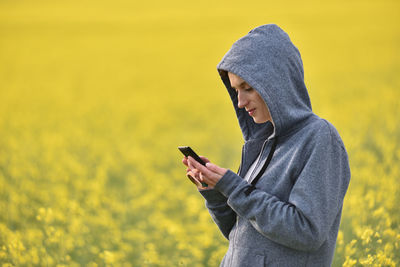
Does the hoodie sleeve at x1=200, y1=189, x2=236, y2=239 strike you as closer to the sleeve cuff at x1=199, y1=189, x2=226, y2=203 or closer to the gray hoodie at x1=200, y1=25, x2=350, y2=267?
the sleeve cuff at x1=199, y1=189, x2=226, y2=203

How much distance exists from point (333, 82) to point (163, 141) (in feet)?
18.5

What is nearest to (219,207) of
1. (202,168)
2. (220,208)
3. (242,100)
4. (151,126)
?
(220,208)

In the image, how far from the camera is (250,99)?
1969 millimetres

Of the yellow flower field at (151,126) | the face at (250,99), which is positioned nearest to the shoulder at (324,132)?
the face at (250,99)

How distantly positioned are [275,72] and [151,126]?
9068mm

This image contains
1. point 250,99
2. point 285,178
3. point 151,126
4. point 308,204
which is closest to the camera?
point 308,204

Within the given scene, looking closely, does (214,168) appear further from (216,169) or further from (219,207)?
(219,207)

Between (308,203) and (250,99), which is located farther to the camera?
(250,99)

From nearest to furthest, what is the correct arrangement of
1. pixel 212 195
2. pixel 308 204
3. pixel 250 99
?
A: pixel 308 204
pixel 250 99
pixel 212 195

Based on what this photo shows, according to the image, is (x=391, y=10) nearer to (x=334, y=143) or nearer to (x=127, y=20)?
(x=127, y=20)

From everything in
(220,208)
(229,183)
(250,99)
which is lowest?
(220,208)

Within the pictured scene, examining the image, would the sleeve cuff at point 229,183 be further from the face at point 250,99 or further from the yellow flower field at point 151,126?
the yellow flower field at point 151,126

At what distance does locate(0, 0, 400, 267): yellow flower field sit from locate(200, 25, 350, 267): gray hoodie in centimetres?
118

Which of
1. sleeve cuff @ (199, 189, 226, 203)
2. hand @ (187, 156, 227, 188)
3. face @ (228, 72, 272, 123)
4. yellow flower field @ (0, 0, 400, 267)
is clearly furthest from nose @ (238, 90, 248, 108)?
yellow flower field @ (0, 0, 400, 267)
